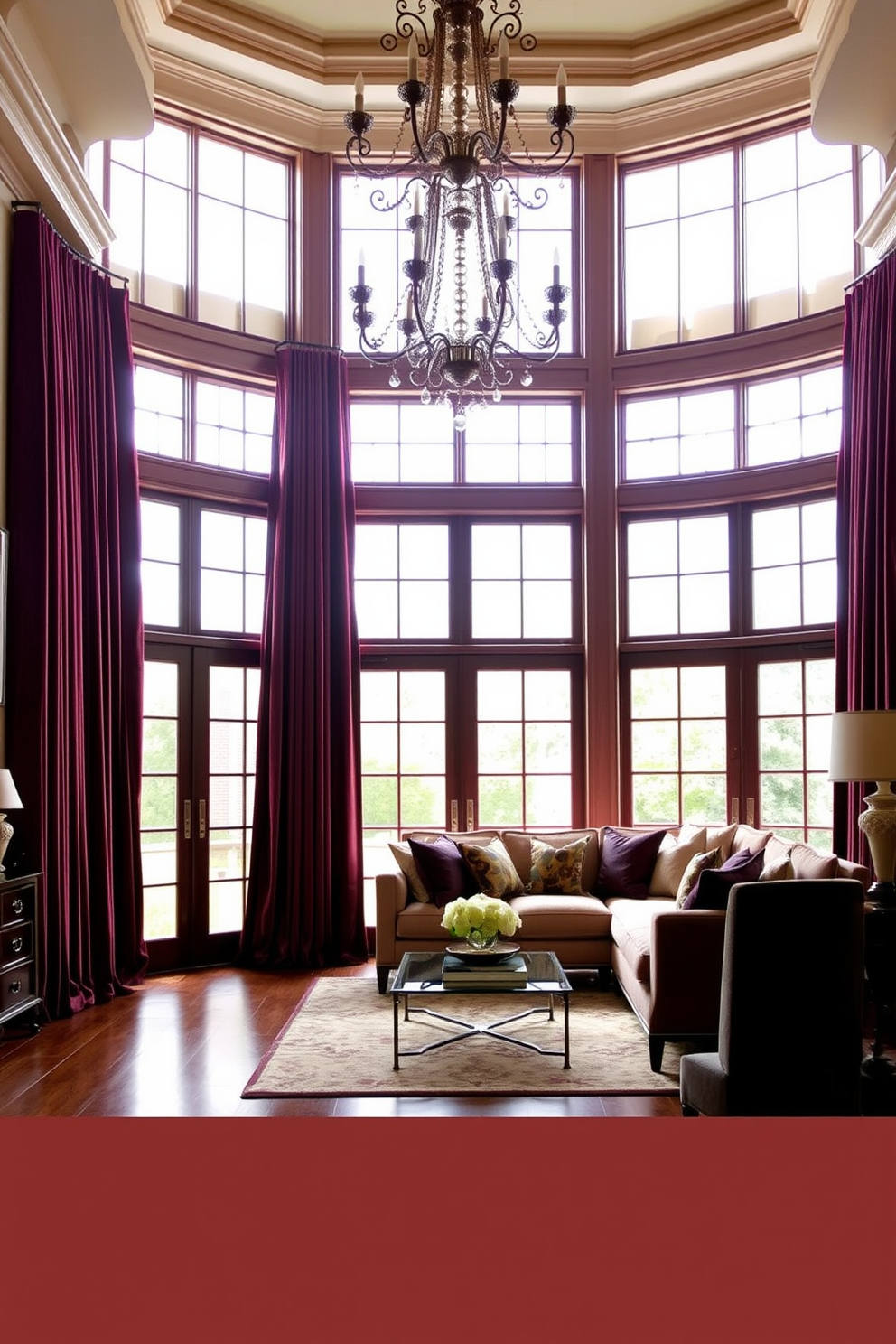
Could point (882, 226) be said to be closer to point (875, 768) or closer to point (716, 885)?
point (875, 768)

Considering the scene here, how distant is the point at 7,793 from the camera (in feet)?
14.7

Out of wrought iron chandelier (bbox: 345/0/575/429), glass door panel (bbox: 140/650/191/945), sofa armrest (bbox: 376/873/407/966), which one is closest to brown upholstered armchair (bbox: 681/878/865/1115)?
wrought iron chandelier (bbox: 345/0/575/429)

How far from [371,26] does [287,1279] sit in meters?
7.55

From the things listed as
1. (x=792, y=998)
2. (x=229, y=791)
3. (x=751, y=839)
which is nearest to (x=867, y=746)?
(x=751, y=839)

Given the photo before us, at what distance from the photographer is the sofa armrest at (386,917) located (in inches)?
227

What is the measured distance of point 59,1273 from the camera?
0.96 ft

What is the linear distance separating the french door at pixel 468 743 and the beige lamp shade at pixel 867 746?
292 centimetres

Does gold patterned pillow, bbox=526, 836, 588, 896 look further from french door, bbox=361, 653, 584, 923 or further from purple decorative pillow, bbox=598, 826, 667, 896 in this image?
french door, bbox=361, 653, 584, 923

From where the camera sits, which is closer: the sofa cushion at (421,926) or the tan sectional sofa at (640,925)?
the tan sectional sofa at (640,925)

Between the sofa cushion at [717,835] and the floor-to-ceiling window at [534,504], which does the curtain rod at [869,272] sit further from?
the sofa cushion at [717,835]

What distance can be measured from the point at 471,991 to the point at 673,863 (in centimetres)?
225

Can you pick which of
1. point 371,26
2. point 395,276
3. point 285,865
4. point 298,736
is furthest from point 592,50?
point 285,865

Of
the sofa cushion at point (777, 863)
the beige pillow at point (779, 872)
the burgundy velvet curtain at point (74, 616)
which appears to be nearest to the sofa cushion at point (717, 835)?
the sofa cushion at point (777, 863)

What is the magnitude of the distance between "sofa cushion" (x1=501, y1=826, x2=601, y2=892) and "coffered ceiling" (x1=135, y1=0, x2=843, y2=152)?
4598 millimetres
